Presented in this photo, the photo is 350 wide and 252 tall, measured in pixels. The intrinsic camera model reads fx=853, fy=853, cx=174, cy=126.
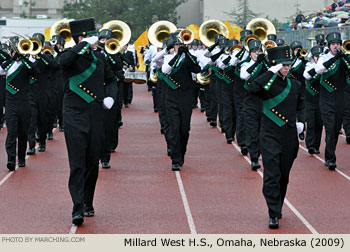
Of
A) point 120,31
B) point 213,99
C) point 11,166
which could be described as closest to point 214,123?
point 213,99

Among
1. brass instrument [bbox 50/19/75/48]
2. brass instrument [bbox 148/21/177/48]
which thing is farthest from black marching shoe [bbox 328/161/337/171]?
brass instrument [bbox 50/19/75/48]

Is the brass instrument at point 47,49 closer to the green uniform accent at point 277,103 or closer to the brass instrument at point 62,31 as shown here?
the brass instrument at point 62,31

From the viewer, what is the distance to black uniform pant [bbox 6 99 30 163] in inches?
517

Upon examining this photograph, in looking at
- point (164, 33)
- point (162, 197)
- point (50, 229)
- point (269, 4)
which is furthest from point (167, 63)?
point (269, 4)

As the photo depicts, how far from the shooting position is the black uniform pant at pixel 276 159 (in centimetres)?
920

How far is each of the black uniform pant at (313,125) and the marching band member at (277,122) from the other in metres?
5.87

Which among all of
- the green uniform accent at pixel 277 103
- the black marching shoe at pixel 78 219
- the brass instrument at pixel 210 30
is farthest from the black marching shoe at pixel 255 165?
the brass instrument at pixel 210 30

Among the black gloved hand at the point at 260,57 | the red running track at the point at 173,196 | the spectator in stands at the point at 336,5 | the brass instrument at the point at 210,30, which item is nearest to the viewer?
the red running track at the point at 173,196

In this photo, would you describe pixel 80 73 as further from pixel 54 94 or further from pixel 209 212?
pixel 54 94

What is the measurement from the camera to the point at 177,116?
13.2 meters

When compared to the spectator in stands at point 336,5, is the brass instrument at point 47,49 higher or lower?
higher

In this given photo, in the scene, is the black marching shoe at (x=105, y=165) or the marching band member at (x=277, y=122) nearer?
the marching band member at (x=277, y=122)

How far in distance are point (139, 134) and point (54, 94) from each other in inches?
89.4

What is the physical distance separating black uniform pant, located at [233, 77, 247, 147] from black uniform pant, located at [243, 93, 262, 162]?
1204 mm
